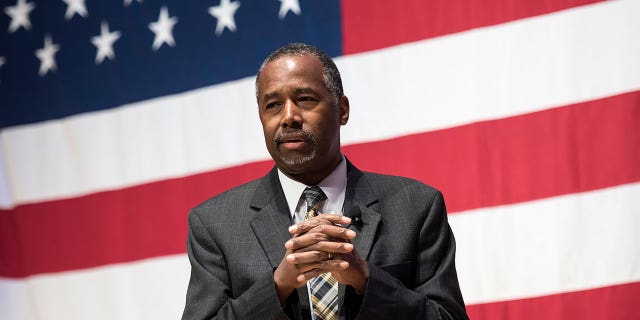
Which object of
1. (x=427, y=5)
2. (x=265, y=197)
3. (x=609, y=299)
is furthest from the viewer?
(x=427, y=5)

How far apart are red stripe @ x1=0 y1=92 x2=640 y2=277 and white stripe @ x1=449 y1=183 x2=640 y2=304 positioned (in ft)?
0.15

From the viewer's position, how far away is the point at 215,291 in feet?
6.00

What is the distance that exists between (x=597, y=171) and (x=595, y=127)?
0.47 feet

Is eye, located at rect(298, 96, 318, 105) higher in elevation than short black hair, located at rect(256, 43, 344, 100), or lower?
lower

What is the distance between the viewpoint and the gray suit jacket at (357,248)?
171 cm

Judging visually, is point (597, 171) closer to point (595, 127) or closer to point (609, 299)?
point (595, 127)

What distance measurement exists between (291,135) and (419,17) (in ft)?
4.32

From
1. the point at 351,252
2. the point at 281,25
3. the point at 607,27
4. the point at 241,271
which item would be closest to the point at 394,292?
the point at 351,252

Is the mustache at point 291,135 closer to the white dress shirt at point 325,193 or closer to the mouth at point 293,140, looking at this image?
the mouth at point 293,140

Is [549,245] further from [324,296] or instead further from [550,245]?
[324,296]

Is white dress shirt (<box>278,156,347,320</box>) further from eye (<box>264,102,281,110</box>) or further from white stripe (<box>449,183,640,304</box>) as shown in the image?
white stripe (<box>449,183,640,304</box>)

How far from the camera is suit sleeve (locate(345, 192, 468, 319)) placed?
1683 millimetres

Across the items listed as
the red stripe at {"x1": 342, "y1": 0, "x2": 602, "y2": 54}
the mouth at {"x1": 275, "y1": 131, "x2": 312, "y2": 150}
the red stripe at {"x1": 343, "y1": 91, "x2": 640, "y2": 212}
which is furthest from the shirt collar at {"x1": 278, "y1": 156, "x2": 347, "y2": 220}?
the red stripe at {"x1": 342, "y1": 0, "x2": 602, "y2": 54}

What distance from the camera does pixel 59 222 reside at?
3664mm
